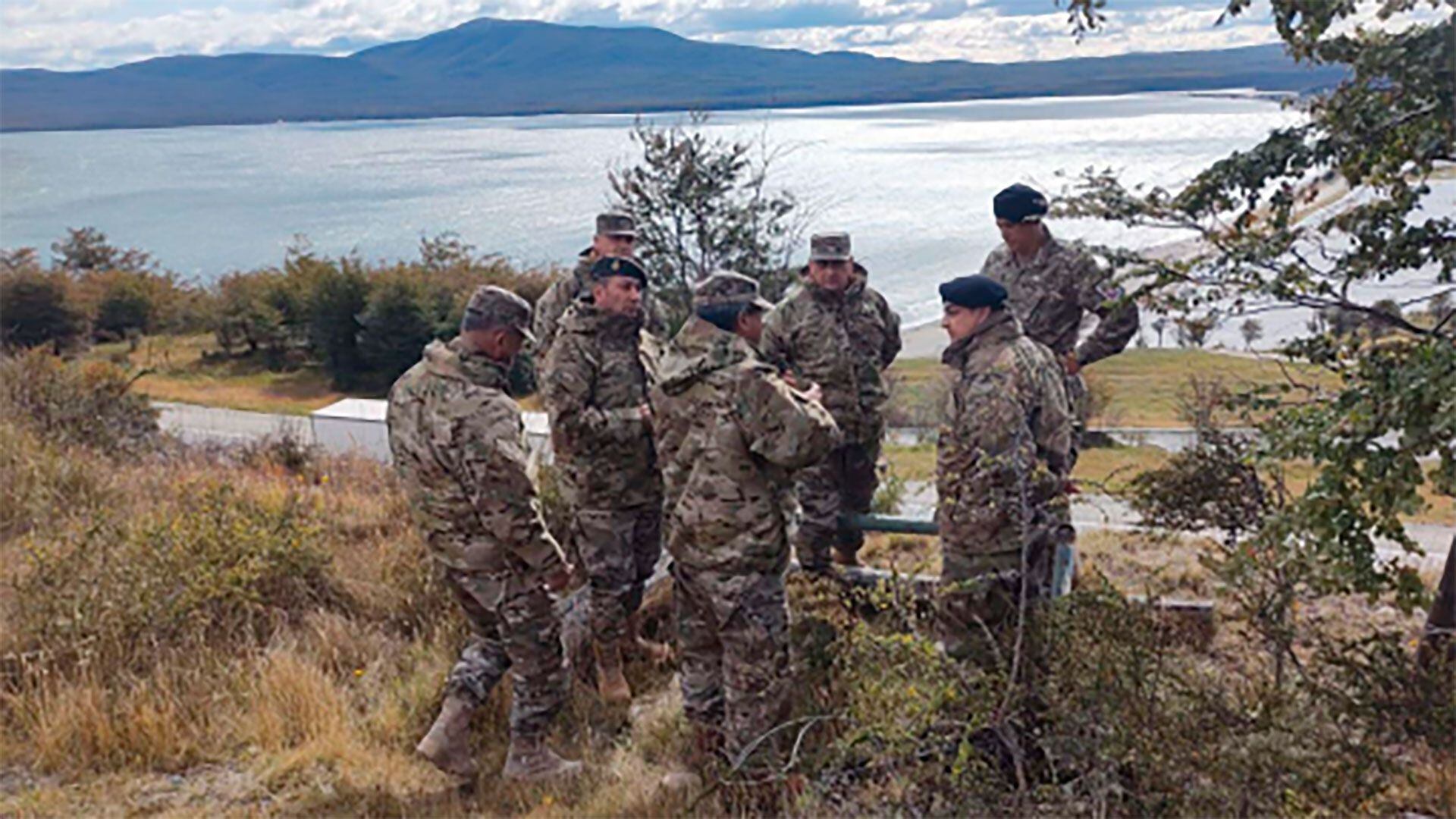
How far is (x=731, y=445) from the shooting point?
14.8 feet

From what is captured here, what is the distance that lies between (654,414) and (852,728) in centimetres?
147

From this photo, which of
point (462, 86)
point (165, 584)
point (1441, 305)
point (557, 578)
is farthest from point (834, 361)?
point (462, 86)

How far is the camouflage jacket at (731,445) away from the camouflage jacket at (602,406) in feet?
2.79

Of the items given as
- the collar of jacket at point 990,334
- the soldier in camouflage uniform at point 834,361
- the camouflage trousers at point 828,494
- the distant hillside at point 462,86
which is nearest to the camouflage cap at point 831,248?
the soldier in camouflage uniform at point 834,361

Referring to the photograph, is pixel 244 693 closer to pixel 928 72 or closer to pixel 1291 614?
pixel 1291 614

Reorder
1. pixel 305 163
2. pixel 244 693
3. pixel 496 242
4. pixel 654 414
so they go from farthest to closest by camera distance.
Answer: pixel 305 163 < pixel 496 242 < pixel 244 693 < pixel 654 414

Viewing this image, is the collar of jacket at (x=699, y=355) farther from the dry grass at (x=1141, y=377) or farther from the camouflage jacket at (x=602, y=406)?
the dry grass at (x=1141, y=377)

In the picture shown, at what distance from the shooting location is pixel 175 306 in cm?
3831

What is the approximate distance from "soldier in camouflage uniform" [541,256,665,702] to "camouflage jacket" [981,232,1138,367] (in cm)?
183

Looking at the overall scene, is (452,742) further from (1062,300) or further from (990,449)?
(1062,300)

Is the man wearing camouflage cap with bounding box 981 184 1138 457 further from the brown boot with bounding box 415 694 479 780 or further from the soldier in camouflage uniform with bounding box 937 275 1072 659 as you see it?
the brown boot with bounding box 415 694 479 780

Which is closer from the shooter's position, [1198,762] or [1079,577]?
[1198,762]

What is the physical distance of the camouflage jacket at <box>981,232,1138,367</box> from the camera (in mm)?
5781

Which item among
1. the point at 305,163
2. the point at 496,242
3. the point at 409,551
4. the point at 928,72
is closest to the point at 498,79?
the point at 928,72
